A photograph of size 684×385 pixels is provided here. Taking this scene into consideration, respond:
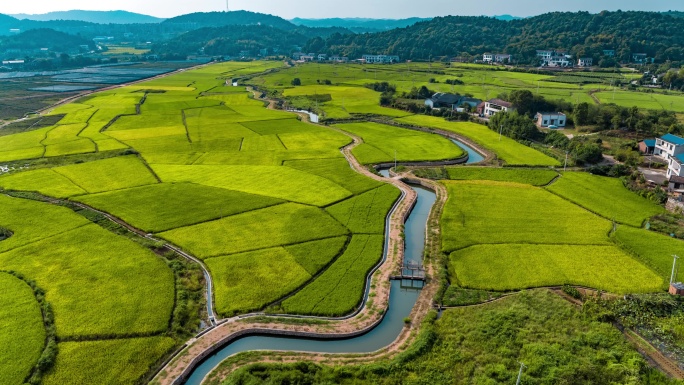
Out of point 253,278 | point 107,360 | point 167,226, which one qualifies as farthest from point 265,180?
point 107,360

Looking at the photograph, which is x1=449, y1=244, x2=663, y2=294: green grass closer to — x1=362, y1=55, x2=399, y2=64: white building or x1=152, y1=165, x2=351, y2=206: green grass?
x1=152, y1=165, x2=351, y2=206: green grass

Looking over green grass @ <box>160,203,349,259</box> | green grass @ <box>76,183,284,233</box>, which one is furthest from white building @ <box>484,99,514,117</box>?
green grass @ <box>76,183,284,233</box>

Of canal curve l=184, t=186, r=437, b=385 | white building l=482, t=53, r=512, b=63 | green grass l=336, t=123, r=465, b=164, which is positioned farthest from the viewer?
white building l=482, t=53, r=512, b=63

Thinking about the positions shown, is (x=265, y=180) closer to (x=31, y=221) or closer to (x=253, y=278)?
(x=253, y=278)

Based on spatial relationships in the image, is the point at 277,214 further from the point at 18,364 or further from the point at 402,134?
the point at 402,134

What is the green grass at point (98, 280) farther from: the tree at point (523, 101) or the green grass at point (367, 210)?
the tree at point (523, 101)

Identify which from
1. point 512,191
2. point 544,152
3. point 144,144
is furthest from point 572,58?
point 144,144
